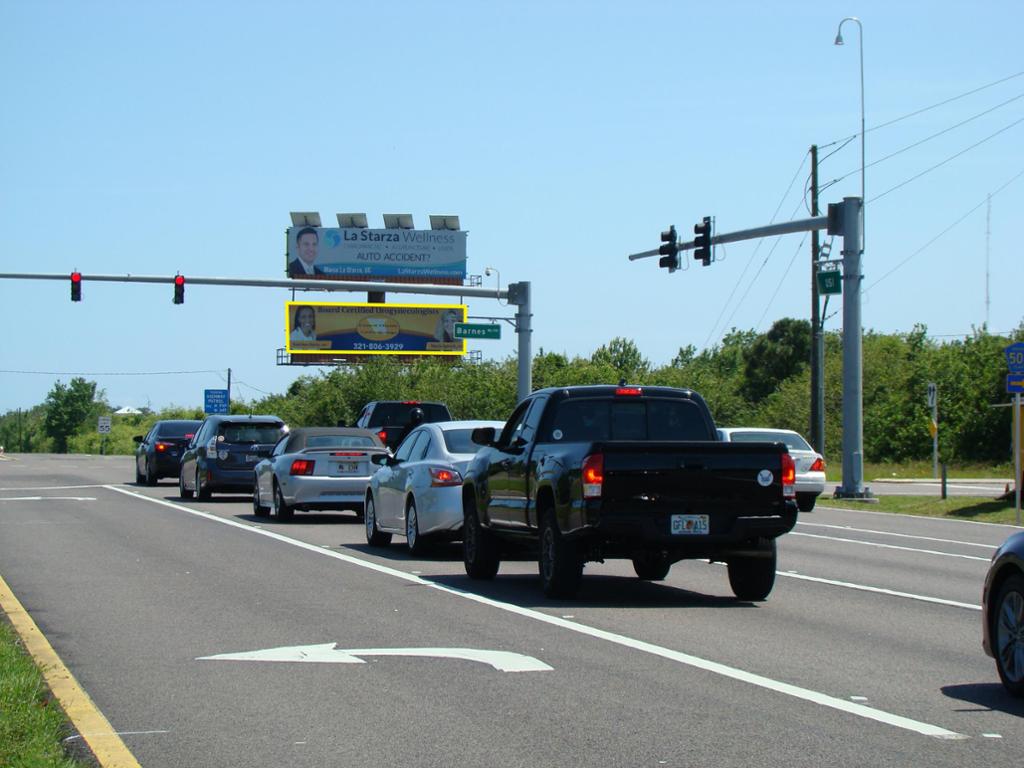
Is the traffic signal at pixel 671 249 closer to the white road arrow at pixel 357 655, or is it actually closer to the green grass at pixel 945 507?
the green grass at pixel 945 507

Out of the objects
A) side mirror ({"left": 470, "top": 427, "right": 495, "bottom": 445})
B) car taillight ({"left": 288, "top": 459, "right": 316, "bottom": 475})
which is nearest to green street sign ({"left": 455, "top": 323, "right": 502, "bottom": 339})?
car taillight ({"left": 288, "top": 459, "right": 316, "bottom": 475})

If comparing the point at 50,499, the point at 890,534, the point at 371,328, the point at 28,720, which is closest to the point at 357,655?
the point at 28,720

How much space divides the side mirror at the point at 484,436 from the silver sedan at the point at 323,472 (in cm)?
831

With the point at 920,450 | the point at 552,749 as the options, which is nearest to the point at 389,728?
the point at 552,749

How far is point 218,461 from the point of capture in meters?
30.4

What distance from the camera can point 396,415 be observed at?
35625mm

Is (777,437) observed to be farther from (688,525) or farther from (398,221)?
(398,221)

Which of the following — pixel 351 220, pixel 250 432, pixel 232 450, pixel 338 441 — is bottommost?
pixel 232 450

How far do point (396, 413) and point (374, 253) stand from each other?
63712mm

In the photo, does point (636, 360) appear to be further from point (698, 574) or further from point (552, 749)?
point (552, 749)

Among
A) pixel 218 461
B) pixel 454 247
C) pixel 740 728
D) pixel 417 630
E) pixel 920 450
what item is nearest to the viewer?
pixel 740 728

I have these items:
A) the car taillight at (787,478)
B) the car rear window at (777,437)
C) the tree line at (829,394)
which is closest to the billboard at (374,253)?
the tree line at (829,394)

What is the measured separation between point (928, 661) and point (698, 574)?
6464 mm

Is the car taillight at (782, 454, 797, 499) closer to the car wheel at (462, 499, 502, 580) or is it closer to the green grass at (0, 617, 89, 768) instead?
the car wheel at (462, 499, 502, 580)
